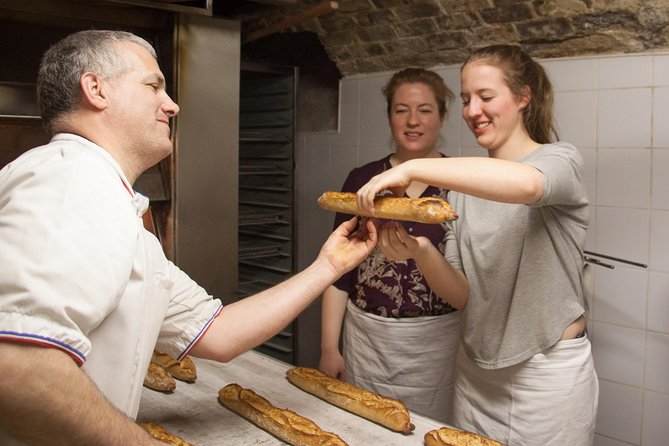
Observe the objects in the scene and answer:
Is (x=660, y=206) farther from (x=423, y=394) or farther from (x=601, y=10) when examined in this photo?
(x=423, y=394)

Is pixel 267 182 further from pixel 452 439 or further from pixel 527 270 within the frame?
pixel 452 439

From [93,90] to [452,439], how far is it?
1217 mm

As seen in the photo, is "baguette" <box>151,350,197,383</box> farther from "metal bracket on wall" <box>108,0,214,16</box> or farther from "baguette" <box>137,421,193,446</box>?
"metal bracket on wall" <box>108,0,214,16</box>

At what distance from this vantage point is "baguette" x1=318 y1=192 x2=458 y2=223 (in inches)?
65.8

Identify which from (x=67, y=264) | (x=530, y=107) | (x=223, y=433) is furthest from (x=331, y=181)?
(x=67, y=264)

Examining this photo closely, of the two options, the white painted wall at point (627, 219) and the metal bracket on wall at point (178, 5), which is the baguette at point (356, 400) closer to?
the white painted wall at point (627, 219)

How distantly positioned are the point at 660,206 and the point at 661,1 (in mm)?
855

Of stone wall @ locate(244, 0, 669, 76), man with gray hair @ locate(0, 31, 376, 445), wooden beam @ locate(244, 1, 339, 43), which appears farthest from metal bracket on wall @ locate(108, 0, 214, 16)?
man with gray hair @ locate(0, 31, 376, 445)

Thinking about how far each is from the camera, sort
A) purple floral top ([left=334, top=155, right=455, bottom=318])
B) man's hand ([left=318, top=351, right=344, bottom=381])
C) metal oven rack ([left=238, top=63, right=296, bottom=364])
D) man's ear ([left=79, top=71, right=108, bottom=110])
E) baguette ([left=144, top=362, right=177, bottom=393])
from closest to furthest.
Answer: man's ear ([left=79, top=71, right=108, bottom=110]) → baguette ([left=144, top=362, right=177, bottom=393]) → purple floral top ([left=334, top=155, right=455, bottom=318]) → man's hand ([left=318, top=351, right=344, bottom=381]) → metal oven rack ([left=238, top=63, right=296, bottom=364])

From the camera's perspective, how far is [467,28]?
3166mm

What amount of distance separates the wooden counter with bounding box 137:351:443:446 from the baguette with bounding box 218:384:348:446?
0.03 metres

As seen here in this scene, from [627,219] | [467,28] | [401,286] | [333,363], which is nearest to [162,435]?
[333,363]

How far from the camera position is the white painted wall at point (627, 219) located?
2734 mm

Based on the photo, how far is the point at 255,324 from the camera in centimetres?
179
